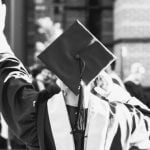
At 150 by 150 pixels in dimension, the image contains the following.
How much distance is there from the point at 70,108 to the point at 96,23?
1065cm

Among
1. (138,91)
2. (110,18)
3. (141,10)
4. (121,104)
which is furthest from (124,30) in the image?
(121,104)

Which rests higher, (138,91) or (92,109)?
(92,109)

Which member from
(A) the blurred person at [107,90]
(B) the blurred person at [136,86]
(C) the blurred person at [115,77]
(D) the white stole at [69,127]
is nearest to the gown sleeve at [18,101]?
(D) the white stole at [69,127]

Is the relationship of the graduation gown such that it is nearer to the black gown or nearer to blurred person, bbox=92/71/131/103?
the black gown

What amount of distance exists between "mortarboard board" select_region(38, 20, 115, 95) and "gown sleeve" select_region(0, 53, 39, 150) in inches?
7.2

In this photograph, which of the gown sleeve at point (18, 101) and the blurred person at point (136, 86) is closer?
the gown sleeve at point (18, 101)

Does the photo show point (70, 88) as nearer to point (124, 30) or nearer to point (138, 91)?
point (138, 91)

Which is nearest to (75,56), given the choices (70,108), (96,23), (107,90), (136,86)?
(70,108)

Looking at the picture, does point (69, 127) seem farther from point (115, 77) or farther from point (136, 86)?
point (136, 86)

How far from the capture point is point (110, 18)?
13.0 m

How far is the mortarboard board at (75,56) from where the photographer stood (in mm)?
2557

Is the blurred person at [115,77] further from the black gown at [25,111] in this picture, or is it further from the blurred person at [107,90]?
the black gown at [25,111]

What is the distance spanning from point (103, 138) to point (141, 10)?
7.41 metres

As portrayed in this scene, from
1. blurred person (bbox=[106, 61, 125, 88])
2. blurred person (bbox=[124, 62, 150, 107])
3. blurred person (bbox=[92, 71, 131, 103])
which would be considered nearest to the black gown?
blurred person (bbox=[92, 71, 131, 103])
